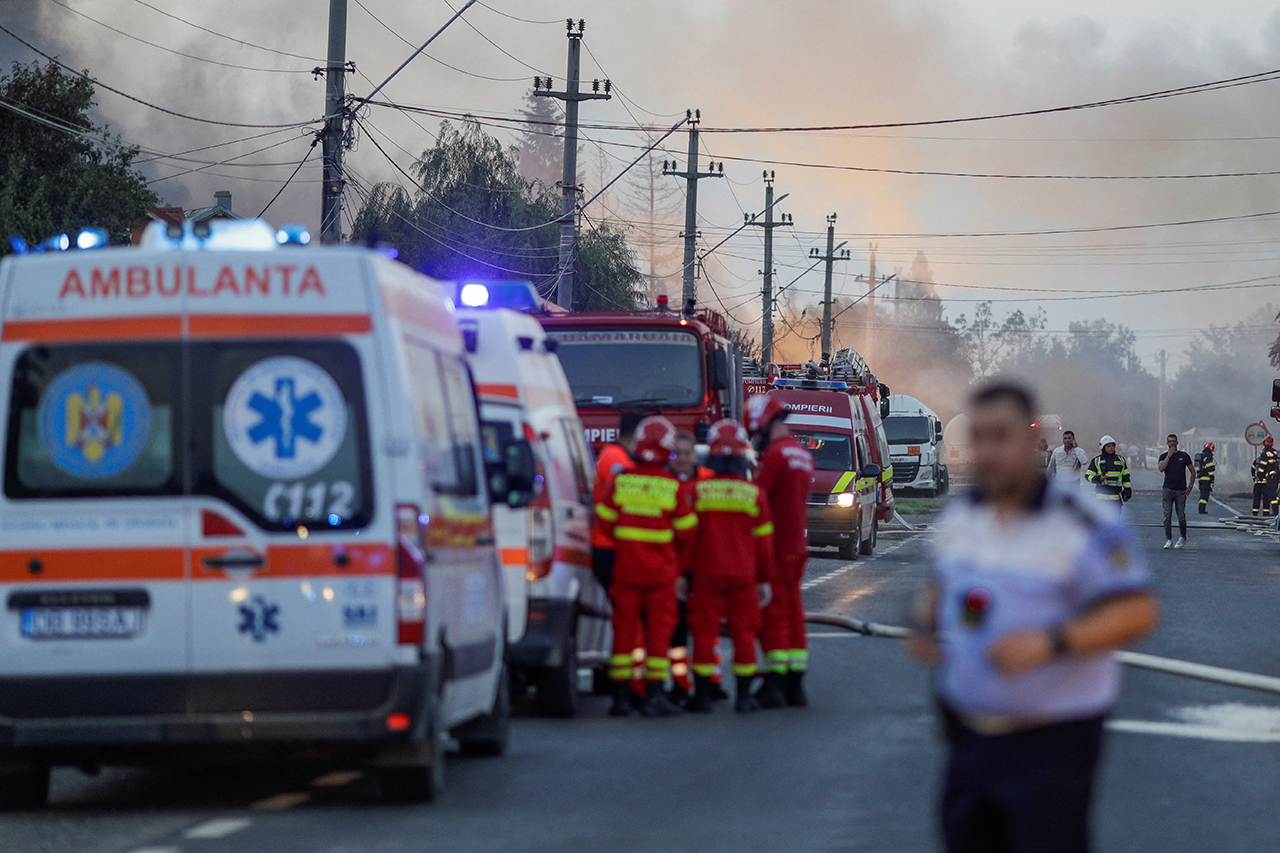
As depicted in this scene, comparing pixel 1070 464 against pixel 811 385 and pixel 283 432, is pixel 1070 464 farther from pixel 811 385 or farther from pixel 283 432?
pixel 283 432

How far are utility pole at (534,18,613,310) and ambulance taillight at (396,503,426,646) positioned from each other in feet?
76.0

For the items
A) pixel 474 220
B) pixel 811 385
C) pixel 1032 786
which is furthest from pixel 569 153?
pixel 1032 786

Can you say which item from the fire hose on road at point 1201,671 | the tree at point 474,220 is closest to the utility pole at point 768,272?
the tree at point 474,220

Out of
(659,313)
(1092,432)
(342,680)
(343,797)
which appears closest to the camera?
(342,680)

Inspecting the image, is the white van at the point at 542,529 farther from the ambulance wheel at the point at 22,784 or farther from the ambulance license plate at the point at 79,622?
the ambulance license plate at the point at 79,622

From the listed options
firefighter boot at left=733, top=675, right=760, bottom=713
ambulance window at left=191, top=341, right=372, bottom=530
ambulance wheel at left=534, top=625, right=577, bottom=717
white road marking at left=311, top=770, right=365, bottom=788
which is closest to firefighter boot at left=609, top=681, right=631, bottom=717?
ambulance wheel at left=534, top=625, right=577, bottom=717

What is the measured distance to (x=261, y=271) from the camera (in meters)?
7.51

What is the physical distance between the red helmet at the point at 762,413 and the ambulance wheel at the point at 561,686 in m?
1.82

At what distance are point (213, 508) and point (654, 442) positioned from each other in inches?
156

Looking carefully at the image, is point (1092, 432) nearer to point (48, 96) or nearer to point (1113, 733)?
point (48, 96)

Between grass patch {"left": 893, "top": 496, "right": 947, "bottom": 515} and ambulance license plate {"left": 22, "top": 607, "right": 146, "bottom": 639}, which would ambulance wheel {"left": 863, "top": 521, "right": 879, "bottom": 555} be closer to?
grass patch {"left": 893, "top": 496, "right": 947, "bottom": 515}

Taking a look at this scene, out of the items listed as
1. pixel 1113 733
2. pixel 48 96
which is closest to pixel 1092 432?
pixel 48 96

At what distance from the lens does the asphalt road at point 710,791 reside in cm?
730

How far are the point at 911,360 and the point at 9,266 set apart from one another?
179 m
